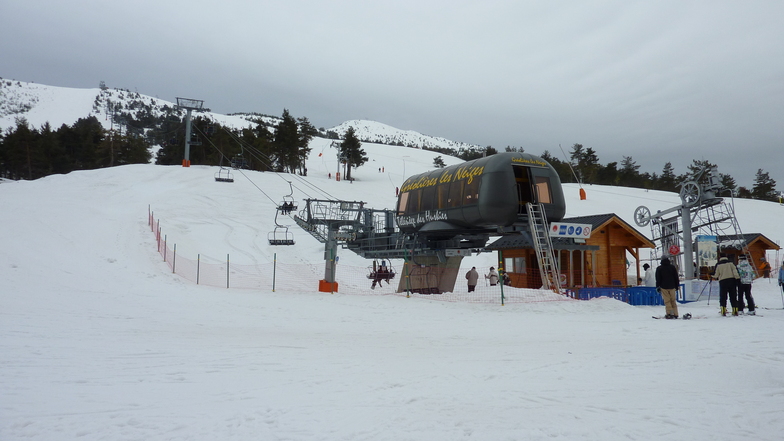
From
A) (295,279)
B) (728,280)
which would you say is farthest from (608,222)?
(295,279)

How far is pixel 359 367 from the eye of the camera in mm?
7273

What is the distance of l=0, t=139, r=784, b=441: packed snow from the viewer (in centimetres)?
478

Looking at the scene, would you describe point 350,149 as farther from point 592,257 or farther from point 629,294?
point 629,294

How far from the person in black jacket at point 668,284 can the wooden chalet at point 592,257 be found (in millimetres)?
11248

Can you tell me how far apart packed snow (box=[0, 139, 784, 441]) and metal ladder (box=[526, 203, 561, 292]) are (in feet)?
6.47

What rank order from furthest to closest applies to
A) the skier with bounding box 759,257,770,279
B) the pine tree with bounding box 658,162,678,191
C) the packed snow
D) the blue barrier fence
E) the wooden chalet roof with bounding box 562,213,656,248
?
the pine tree with bounding box 658,162,678,191 < the skier with bounding box 759,257,770,279 < the wooden chalet roof with bounding box 562,213,656,248 < the blue barrier fence < the packed snow

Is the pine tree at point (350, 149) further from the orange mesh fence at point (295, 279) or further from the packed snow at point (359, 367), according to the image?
the packed snow at point (359, 367)

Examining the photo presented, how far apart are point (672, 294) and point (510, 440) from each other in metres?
10.3

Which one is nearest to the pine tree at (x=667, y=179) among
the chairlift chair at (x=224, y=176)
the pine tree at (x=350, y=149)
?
the pine tree at (x=350, y=149)

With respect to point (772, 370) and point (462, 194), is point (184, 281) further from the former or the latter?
point (772, 370)

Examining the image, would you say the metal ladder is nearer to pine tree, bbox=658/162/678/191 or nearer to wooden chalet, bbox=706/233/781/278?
wooden chalet, bbox=706/233/781/278

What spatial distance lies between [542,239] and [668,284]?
Result: 215 inches

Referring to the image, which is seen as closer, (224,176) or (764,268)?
(764,268)

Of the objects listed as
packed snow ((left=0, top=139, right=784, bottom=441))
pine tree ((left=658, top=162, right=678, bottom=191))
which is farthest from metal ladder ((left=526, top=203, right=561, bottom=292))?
pine tree ((left=658, top=162, right=678, bottom=191))
